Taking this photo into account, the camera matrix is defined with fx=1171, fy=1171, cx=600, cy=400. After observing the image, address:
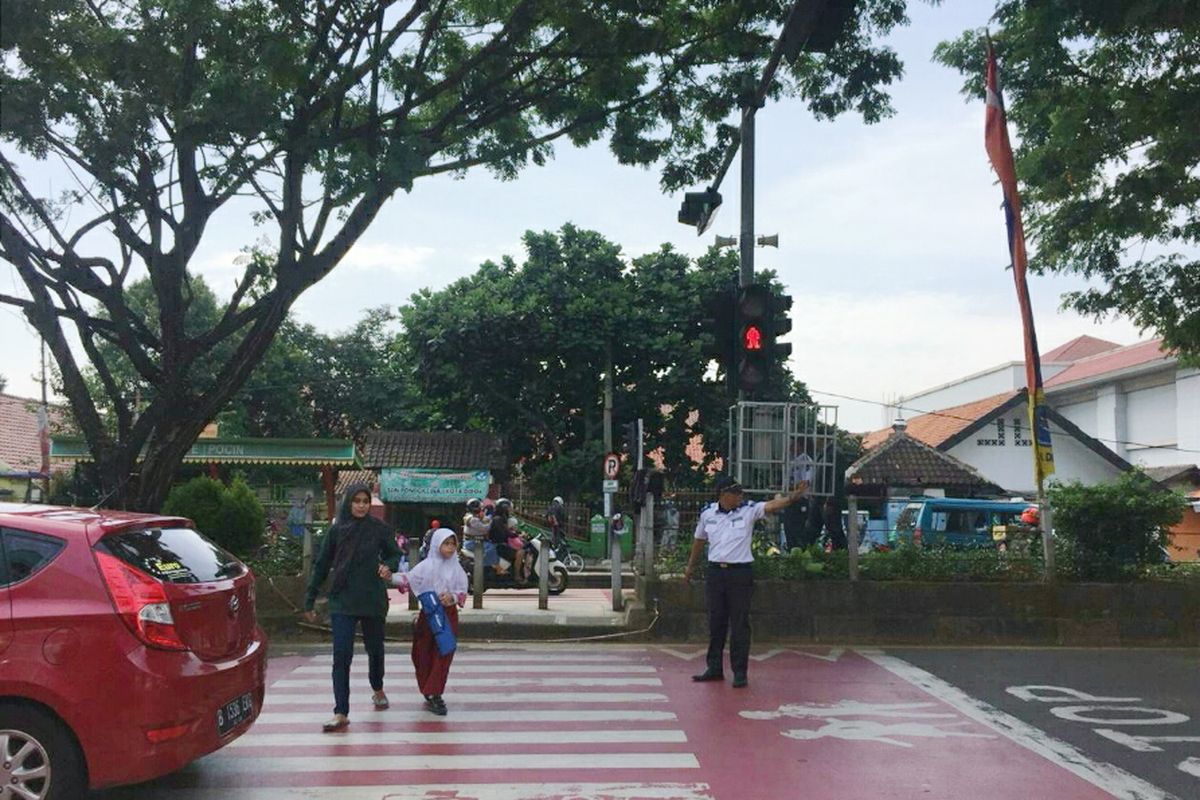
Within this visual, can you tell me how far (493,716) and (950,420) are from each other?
3460 centimetres

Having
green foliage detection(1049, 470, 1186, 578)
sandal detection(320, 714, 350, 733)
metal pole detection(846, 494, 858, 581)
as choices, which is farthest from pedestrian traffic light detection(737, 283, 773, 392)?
sandal detection(320, 714, 350, 733)

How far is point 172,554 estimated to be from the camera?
5.98 metres

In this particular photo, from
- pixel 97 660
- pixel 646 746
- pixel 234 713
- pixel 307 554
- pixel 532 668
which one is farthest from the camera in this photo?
pixel 307 554

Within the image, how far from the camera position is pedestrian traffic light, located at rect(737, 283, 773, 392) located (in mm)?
10656

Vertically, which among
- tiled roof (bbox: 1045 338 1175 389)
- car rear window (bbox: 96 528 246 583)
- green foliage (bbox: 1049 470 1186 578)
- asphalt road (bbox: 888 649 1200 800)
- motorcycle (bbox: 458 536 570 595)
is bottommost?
asphalt road (bbox: 888 649 1200 800)

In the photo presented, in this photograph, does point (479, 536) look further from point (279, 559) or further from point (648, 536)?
point (648, 536)

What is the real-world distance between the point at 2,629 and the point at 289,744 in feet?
7.83

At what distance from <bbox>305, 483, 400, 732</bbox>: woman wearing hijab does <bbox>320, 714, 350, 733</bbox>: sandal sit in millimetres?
16

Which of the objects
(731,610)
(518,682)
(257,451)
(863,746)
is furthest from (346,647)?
(257,451)

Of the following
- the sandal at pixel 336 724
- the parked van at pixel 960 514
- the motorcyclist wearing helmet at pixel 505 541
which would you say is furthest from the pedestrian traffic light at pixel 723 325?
the parked van at pixel 960 514

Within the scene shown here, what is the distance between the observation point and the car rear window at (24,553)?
5.46 metres

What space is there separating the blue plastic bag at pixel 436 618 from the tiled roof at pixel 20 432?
89.0 ft

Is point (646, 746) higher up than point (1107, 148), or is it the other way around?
point (1107, 148)

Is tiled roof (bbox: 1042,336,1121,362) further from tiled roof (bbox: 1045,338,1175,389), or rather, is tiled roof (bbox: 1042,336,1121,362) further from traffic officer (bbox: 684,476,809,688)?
traffic officer (bbox: 684,476,809,688)
